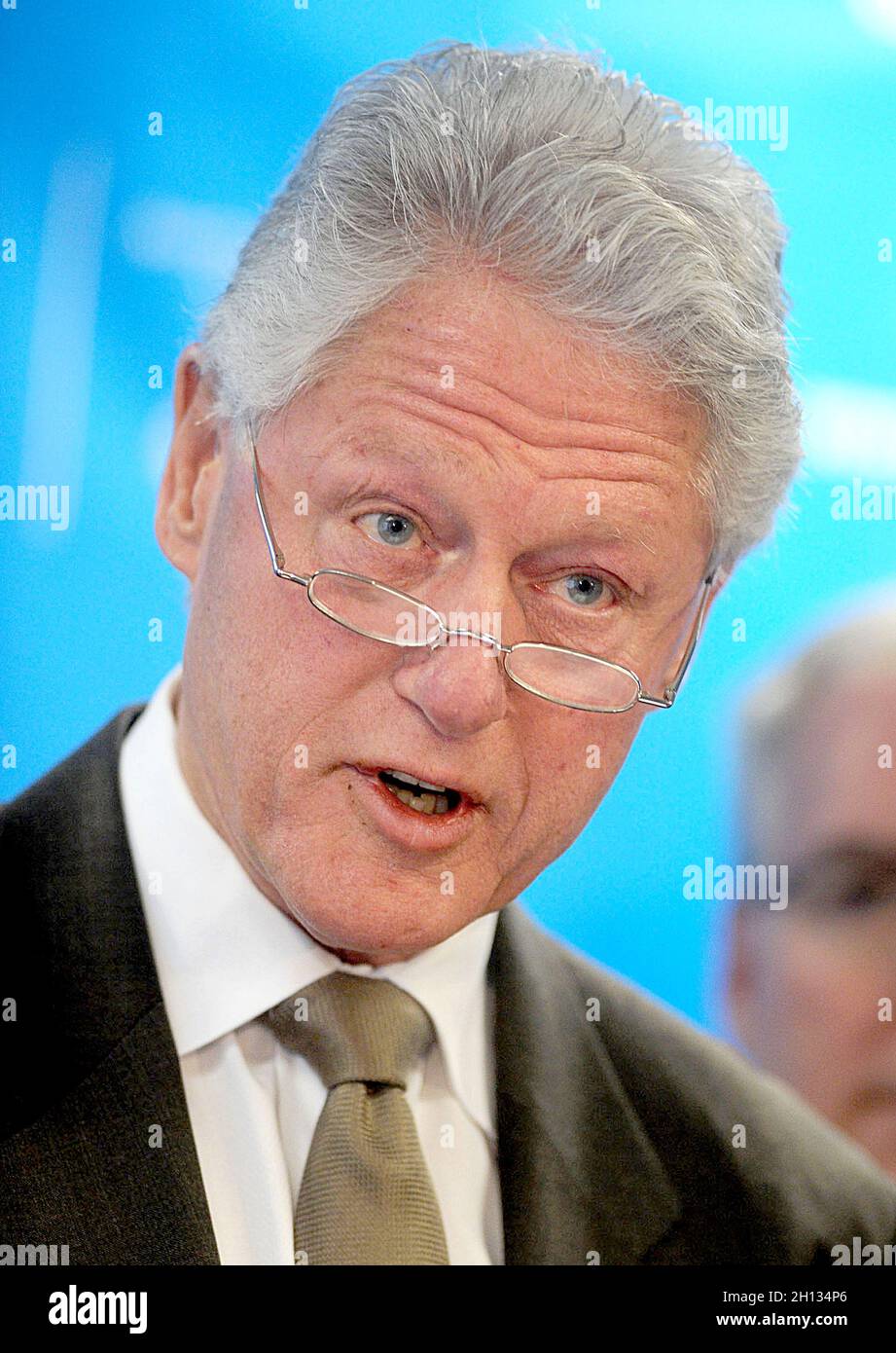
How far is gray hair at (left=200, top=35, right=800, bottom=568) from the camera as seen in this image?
4.36ft

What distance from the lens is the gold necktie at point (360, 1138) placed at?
1.33 m

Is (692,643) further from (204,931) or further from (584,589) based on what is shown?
(204,931)

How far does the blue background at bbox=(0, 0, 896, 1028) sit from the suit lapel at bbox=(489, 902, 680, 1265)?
103mm

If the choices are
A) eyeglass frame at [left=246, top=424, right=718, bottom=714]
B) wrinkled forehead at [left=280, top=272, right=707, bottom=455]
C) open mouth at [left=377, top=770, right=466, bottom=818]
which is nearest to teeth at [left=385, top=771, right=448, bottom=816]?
open mouth at [left=377, top=770, right=466, bottom=818]

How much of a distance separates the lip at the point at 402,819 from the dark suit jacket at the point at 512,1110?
267 mm

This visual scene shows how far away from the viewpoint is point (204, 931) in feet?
4.57

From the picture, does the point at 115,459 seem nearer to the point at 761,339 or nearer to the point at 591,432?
the point at 591,432

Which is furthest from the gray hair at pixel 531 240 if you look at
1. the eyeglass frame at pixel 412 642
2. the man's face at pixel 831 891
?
the man's face at pixel 831 891

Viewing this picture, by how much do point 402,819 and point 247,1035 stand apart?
29 centimetres

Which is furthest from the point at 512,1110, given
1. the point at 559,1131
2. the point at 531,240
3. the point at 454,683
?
the point at 531,240

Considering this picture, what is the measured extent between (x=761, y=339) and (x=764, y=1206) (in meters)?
0.99

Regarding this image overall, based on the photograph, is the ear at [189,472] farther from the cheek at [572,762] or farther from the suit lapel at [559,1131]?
the suit lapel at [559,1131]
